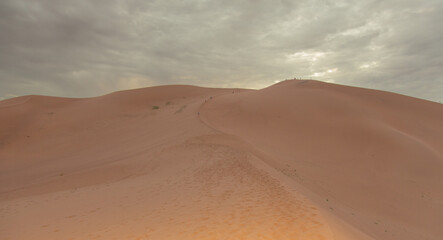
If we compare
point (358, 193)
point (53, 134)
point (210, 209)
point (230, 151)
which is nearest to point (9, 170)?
point (53, 134)

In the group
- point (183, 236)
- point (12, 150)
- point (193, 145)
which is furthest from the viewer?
point (12, 150)

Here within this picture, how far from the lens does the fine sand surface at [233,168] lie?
218 inches

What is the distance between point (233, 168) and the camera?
9.10 metres

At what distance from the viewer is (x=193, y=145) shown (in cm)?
1207

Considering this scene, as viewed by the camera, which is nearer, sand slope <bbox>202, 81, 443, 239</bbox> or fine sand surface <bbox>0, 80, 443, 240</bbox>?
fine sand surface <bbox>0, 80, 443, 240</bbox>

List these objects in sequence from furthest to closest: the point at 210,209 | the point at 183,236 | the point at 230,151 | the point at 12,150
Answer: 1. the point at 12,150
2. the point at 230,151
3. the point at 210,209
4. the point at 183,236

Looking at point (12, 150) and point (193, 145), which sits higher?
point (193, 145)

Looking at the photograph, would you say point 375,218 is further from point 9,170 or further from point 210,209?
point 9,170

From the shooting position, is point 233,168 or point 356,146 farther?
Answer: point 356,146

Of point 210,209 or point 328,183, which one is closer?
point 210,209

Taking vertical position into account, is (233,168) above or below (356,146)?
below

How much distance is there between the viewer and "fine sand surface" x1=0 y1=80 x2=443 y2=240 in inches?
218

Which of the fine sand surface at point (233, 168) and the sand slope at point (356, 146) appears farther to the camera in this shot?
the sand slope at point (356, 146)

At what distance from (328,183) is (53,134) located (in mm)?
Answer: 20081
